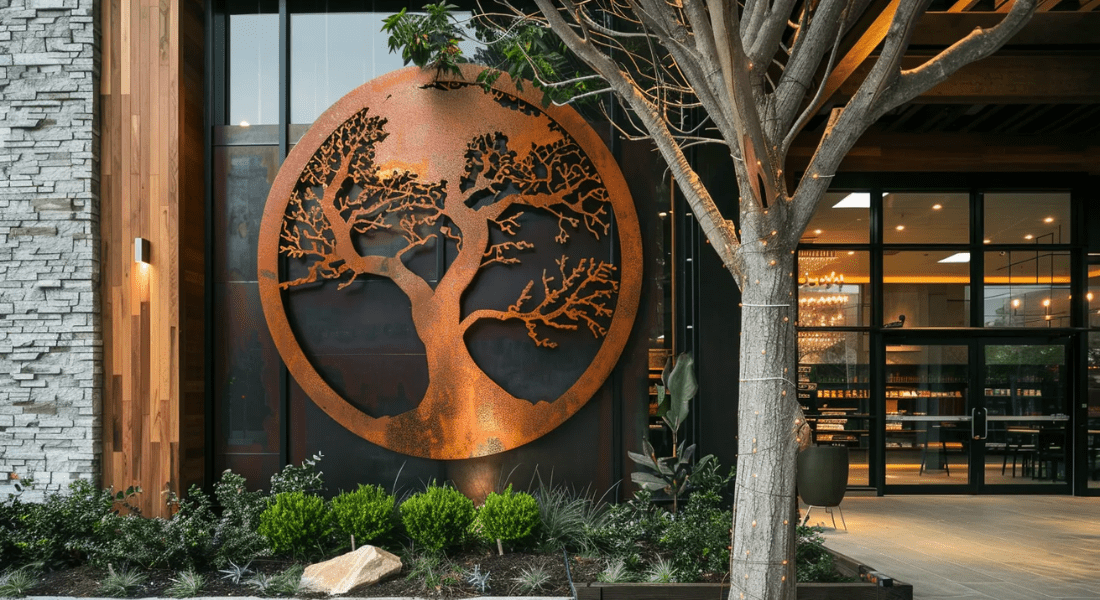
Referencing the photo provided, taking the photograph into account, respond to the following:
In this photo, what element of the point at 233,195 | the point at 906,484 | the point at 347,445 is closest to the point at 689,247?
the point at 347,445

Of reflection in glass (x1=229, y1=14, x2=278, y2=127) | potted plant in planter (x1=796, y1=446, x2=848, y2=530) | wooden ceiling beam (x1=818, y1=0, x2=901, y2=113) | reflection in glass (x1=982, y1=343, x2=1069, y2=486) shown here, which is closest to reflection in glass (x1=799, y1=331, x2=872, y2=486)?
reflection in glass (x1=982, y1=343, x2=1069, y2=486)

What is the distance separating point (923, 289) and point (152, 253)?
8.94 meters

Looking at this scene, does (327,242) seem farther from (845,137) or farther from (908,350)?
(908,350)

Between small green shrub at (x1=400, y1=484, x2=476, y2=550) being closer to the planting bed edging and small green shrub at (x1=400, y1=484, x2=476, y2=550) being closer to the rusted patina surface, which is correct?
the rusted patina surface

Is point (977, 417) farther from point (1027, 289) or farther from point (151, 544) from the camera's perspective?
point (151, 544)

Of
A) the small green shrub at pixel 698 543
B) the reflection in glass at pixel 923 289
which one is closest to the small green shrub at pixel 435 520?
the small green shrub at pixel 698 543

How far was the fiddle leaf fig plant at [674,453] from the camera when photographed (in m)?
5.14

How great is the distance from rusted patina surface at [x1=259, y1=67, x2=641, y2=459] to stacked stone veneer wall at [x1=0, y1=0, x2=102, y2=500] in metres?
1.42

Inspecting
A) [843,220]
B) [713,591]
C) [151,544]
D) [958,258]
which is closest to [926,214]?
[958,258]

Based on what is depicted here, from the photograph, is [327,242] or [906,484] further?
[906,484]

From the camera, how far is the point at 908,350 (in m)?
9.43

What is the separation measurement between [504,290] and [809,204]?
3.16m

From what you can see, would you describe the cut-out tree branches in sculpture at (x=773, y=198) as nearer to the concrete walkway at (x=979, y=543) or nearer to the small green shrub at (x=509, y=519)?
the small green shrub at (x=509, y=519)

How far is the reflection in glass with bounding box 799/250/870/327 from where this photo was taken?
31.0 feet
